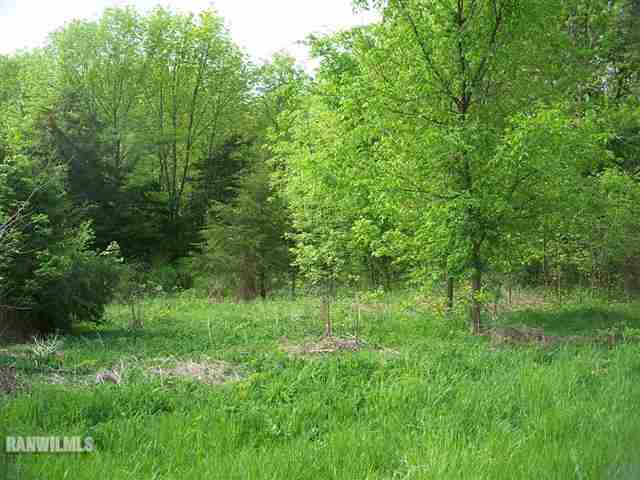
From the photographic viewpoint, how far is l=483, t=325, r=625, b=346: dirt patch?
8.67 meters

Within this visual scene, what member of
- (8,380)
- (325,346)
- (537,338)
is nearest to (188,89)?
(325,346)

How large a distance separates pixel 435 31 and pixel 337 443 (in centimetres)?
759

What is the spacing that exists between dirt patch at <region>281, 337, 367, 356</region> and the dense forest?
90.8 inches

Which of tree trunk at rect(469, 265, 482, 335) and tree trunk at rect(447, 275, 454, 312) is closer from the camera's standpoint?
tree trunk at rect(469, 265, 482, 335)

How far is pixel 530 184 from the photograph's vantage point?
957 centimetres

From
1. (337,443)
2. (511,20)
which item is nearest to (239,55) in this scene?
(511,20)

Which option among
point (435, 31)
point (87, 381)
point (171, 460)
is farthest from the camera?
point (435, 31)

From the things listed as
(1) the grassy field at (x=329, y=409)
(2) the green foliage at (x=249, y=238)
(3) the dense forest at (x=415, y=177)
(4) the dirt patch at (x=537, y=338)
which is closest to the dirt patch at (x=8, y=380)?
(1) the grassy field at (x=329, y=409)

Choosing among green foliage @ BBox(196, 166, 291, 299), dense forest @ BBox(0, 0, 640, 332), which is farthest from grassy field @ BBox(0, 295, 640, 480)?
green foliage @ BBox(196, 166, 291, 299)

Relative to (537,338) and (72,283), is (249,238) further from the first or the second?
(537,338)

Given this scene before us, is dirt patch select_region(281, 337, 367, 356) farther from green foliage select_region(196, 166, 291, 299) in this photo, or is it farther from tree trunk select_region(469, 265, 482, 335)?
green foliage select_region(196, 166, 291, 299)

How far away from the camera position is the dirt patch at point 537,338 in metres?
8.67

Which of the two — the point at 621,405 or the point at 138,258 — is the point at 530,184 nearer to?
the point at 621,405

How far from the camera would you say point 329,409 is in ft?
17.2
